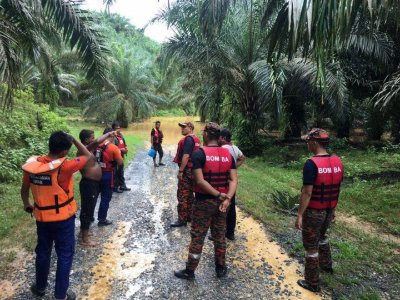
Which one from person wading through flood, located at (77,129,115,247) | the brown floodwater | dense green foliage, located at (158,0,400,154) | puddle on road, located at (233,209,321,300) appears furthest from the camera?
the brown floodwater

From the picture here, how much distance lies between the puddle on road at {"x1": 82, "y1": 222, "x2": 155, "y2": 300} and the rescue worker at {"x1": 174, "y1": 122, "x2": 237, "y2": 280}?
73 cm

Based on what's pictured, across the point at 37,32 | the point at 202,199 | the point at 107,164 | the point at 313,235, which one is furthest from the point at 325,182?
the point at 37,32

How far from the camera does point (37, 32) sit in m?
8.22

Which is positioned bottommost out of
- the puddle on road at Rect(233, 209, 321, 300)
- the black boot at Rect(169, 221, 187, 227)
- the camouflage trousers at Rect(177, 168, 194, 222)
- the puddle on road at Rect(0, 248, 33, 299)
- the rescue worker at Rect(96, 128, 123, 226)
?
the puddle on road at Rect(0, 248, 33, 299)

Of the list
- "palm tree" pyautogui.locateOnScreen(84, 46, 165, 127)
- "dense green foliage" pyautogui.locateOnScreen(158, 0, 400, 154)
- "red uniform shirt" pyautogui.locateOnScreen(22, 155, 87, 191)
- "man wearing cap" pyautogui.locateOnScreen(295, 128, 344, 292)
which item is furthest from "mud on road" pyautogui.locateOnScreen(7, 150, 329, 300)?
"palm tree" pyautogui.locateOnScreen(84, 46, 165, 127)

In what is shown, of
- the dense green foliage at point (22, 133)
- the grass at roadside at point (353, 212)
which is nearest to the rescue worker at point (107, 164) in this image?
the grass at roadside at point (353, 212)

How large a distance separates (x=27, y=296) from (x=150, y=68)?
29.9 m

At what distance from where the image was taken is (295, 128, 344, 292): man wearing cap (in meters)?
4.02

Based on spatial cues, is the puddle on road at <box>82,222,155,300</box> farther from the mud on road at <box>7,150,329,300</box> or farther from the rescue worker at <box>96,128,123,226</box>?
the rescue worker at <box>96,128,123,226</box>

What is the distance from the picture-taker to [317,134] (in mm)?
4102

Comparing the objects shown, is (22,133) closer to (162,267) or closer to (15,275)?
(15,275)

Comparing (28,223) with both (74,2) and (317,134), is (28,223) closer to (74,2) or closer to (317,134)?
(74,2)

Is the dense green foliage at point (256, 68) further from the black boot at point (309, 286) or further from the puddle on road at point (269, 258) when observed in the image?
the black boot at point (309, 286)

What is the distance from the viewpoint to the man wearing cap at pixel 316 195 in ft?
13.2
